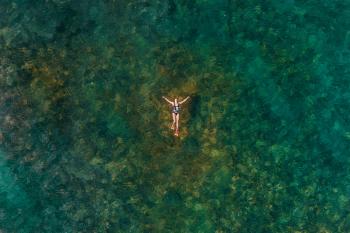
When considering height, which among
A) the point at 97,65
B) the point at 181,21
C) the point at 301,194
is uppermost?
the point at 181,21

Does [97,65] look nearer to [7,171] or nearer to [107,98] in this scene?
[107,98]

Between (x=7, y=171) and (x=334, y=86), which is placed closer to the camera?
(x=7, y=171)

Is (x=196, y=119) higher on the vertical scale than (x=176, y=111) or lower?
lower

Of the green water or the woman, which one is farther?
the green water

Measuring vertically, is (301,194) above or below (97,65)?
below

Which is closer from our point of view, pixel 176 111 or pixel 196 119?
pixel 176 111

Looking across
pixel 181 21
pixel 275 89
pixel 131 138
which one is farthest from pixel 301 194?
pixel 181 21

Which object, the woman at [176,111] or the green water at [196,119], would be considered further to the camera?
the green water at [196,119]
